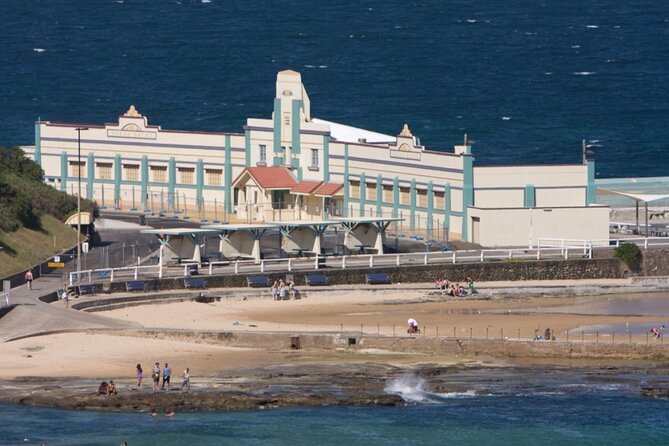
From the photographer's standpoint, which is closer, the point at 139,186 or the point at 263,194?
the point at 263,194

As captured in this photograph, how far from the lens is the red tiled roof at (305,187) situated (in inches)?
4717

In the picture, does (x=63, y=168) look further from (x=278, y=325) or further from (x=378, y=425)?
(x=378, y=425)

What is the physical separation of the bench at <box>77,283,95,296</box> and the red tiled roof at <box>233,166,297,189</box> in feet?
83.0

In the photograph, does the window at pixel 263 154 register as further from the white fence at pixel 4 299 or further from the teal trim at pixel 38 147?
the white fence at pixel 4 299

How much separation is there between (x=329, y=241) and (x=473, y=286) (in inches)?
488

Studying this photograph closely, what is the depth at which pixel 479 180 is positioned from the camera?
383ft

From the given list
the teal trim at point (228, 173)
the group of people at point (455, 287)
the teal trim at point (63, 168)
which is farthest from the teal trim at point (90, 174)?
the group of people at point (455, 287)

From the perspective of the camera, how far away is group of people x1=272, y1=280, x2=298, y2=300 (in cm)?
10094

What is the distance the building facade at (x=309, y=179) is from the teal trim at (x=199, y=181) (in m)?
0.06

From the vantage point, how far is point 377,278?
347 ft

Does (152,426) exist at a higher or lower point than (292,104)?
lower

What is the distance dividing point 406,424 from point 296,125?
165ft

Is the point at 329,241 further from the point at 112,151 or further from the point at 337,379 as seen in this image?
the point at 337,379

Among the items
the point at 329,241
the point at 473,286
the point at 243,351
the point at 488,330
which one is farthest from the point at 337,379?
the point at 329,241
